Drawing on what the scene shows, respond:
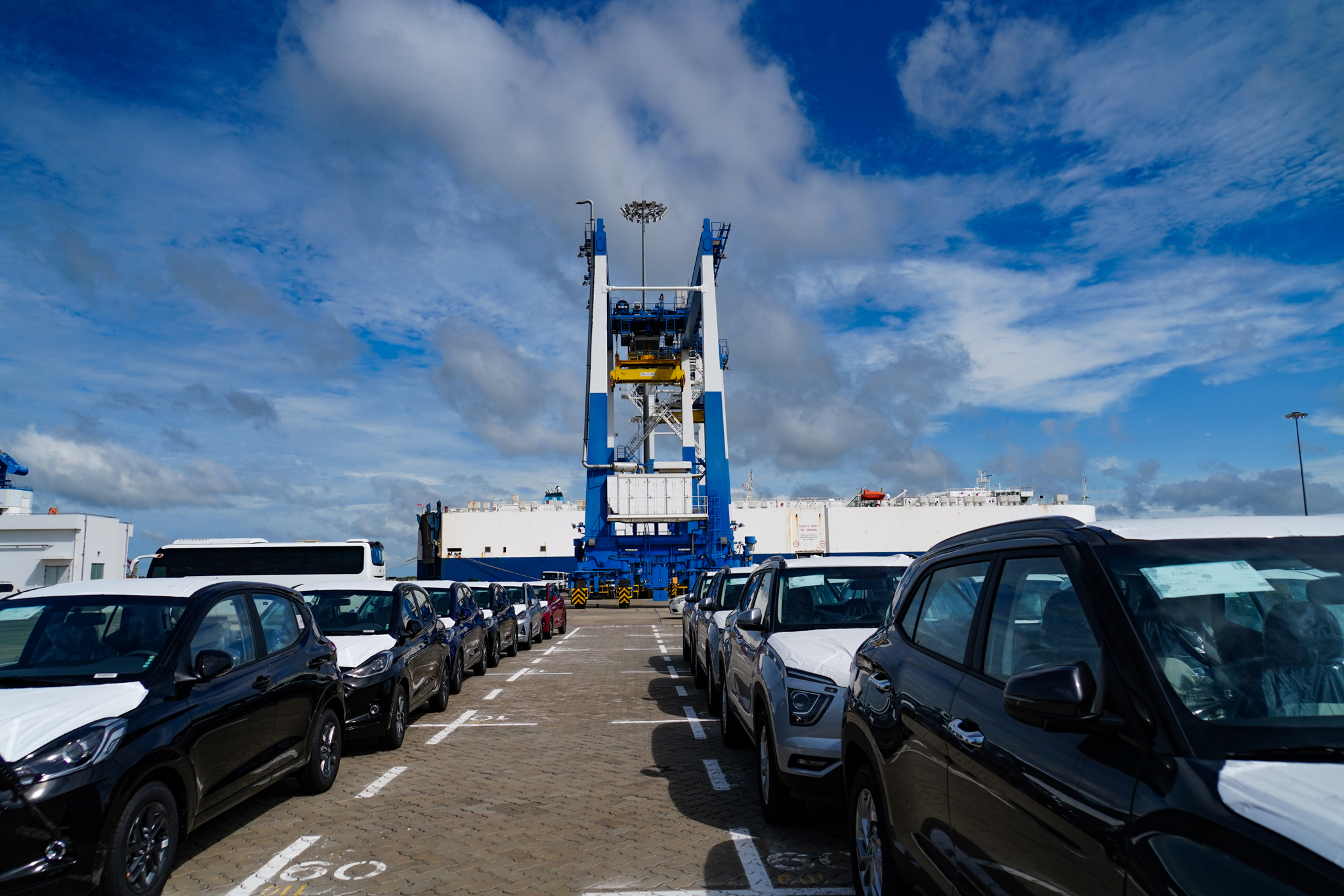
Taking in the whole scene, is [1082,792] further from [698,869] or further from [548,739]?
[548,739]

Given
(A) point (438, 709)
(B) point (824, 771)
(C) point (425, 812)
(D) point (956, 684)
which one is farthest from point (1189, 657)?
(A) point (438, 709)

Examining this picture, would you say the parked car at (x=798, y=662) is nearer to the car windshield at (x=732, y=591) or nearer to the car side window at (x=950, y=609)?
the car side window at (x=950, y=609)

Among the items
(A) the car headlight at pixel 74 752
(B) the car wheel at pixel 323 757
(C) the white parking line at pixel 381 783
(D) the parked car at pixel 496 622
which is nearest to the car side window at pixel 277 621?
(B) the car wheel at pixel 323 757

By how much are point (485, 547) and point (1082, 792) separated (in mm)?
58061

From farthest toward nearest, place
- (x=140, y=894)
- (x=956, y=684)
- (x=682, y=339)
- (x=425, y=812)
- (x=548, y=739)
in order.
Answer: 1. (x=682, y=339)
2. (x=548, y=739)
3. (x=425, y=812)
4. (x=140, y=894)
5. (x=956, y=684)

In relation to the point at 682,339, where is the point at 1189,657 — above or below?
below

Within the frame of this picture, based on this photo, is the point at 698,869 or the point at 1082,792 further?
the point at 698,869

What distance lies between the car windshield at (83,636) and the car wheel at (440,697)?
16.0 feet

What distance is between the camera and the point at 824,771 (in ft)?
15.8

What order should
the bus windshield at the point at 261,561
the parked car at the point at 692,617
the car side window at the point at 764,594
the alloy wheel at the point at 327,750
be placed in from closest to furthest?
the alloy wheel at the point at 327,750 < the car side window at the point at 764,594 < the parked car at the point at 692,617 < the bus windshield at the point at 261,561

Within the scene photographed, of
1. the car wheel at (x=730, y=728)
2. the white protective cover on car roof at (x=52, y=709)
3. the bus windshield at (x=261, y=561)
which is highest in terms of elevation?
the bus windshield at (x=261, y=561)

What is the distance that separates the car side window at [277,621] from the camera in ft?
18.3

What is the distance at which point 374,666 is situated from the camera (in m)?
7.50

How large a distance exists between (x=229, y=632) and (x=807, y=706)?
3.48 m
